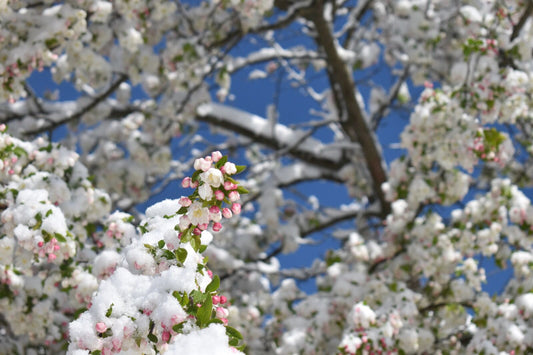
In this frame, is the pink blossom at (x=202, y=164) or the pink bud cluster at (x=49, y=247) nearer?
A: the pink blossom at (x=202, y=164)

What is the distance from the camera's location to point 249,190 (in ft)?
14.7

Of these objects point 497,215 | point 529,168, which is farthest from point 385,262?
point 529,168

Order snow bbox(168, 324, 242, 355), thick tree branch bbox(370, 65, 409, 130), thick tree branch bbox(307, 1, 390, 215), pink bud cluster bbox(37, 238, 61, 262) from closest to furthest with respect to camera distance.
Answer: snow bbox(168, 324, 242, 355) → pink bud cluster bbox(37, 238, 61, 262) → thick tree branch bbox(307, 1, 390, 215) → thick tree branch bbox(370, 65, 409, 130)

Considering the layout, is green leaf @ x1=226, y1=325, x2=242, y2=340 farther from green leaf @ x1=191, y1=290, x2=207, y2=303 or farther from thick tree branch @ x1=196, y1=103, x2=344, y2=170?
thick tree branch @ x1=196, y1=103, x2=344, y2=170

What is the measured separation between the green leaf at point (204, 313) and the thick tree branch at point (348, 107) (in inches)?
199

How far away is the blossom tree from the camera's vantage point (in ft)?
6.29

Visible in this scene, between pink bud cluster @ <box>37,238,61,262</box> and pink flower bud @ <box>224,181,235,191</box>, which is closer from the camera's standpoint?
pink flower bud @ <box>224,181,235,191</box>

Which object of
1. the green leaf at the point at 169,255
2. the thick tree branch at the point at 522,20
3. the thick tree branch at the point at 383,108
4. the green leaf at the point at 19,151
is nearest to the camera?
the green leaf at the point at 169,255

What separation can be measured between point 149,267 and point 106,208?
1.78 metres

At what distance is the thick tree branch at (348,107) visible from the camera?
653cm

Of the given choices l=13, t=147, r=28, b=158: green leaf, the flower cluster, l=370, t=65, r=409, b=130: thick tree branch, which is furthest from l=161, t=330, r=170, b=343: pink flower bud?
l=370, t=65, r=409, b=130: thick tree branch

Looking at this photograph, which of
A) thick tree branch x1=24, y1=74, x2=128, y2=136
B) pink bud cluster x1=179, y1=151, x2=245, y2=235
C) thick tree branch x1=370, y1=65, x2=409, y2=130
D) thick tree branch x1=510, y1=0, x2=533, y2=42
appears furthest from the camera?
thick tree branch x1=370, y1=65, x2=409, y2=130

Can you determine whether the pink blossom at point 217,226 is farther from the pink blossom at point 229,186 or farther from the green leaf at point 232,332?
the green leaf at point 232,332

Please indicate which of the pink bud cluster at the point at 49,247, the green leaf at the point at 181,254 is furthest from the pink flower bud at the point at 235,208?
the pink bud cluster at the point at 49,247
